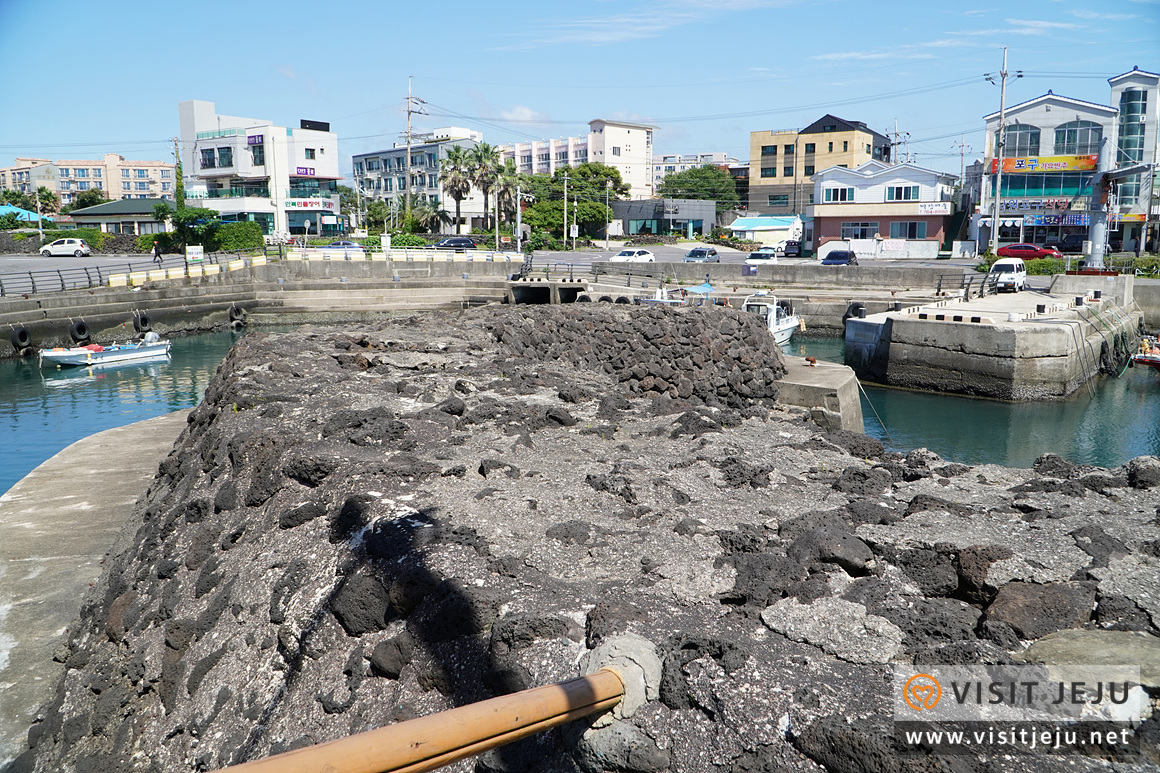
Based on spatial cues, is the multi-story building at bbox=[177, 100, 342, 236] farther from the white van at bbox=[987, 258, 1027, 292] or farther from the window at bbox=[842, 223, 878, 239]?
the white van at bbox=[987, 258, 1027, 292]

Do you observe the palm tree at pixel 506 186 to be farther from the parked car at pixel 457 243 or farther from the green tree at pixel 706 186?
the green tree at pixel 706 186

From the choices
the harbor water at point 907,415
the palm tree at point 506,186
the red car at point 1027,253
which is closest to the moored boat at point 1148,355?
the harbor water at point 907,415

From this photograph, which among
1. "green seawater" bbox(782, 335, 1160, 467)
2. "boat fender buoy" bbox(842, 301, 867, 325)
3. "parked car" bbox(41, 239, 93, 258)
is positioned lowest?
"green seawater" bbox(782, 335, 1160, 467)

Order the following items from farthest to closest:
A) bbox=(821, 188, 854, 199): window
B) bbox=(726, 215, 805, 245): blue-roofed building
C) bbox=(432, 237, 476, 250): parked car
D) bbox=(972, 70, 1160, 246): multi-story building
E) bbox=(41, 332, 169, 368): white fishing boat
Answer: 1. bbox=(726, 215, 805, 245): blue-roofed building
2. bbox=(821, 188, 854, 199): window
3. bbox=(432, 237, 476, 250): parked car
4. bbox=(972, 70, 1160, 246): multi-story building
5. bbox=(41, 332, 169, 368): white fishing boat

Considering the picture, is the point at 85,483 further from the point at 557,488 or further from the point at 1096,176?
the point at 1096,176

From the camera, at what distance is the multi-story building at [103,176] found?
151000 millimetres

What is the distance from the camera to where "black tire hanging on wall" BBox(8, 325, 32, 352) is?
32.5 m

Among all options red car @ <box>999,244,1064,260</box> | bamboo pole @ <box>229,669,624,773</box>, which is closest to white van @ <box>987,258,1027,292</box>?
red car @ <box>999,244,1064,260</box>

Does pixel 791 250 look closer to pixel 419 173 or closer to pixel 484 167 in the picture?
pixel 484 167

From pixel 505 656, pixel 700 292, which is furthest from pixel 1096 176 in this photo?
pixel 505 656

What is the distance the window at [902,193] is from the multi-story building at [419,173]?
3839cm

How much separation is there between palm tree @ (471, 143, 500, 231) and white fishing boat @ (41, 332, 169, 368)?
3962 cm

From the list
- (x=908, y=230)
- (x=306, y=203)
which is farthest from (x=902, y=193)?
(x=306, y=203)

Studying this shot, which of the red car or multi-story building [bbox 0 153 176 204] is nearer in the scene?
the red car
